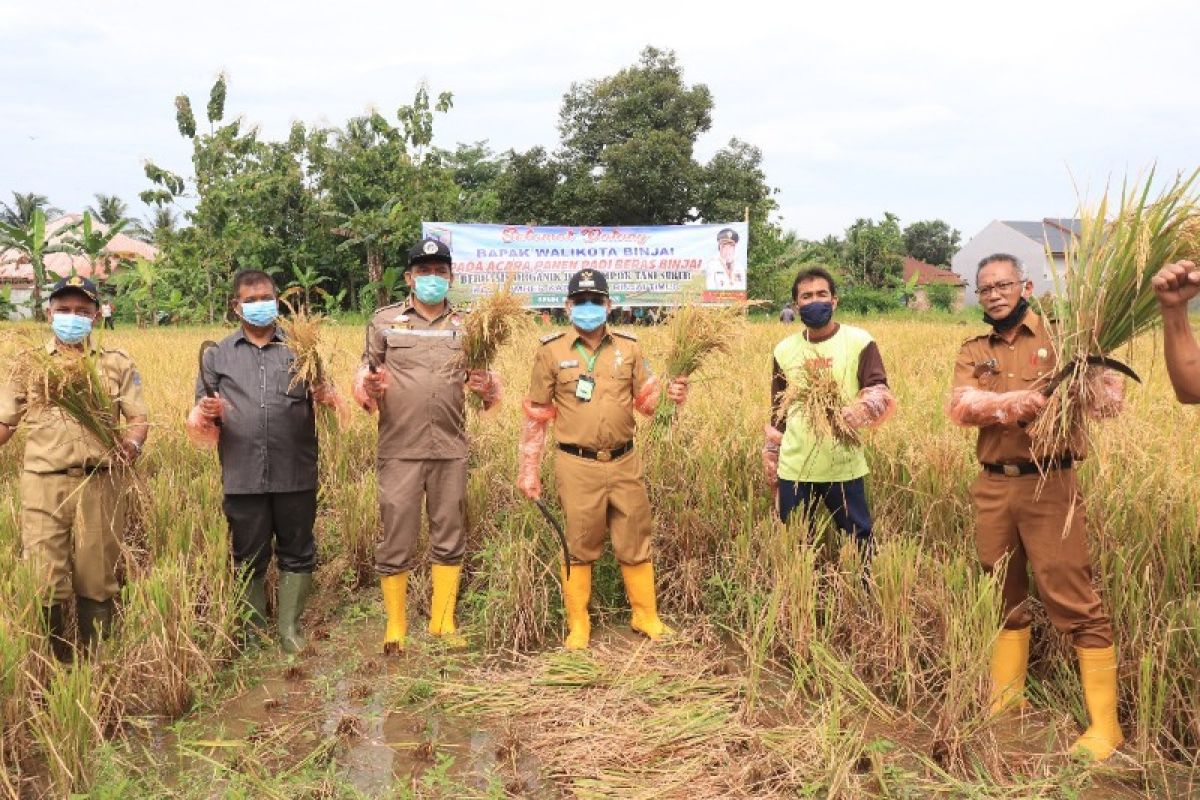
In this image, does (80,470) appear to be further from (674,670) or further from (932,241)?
(932,241)

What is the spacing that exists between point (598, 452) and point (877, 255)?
31397mm

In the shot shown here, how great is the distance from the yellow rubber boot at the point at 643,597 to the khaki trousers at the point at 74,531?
222cm

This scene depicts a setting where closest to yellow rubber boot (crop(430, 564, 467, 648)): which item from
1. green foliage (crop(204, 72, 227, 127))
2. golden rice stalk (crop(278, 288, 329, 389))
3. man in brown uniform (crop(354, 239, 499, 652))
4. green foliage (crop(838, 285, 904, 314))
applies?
man in brown uniform (crop(354, 239, 499, 652))

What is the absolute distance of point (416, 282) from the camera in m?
3.87

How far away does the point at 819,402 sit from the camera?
331cm

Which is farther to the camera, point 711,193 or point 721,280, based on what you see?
point 711,193

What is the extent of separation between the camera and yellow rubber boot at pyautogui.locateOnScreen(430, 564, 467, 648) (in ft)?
12.8

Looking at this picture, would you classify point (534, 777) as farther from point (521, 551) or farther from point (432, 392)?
point (432, 392)

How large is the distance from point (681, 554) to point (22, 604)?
111 inches

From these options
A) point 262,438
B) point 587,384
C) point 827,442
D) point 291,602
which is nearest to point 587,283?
point 587,384

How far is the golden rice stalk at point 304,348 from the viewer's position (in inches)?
147

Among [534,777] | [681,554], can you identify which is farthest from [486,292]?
[534,777]

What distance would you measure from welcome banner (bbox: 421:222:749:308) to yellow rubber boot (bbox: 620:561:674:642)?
36.1ft

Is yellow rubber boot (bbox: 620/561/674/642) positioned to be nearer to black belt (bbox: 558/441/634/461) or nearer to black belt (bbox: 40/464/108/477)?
black belt (bbox: 558/441/634/461)
